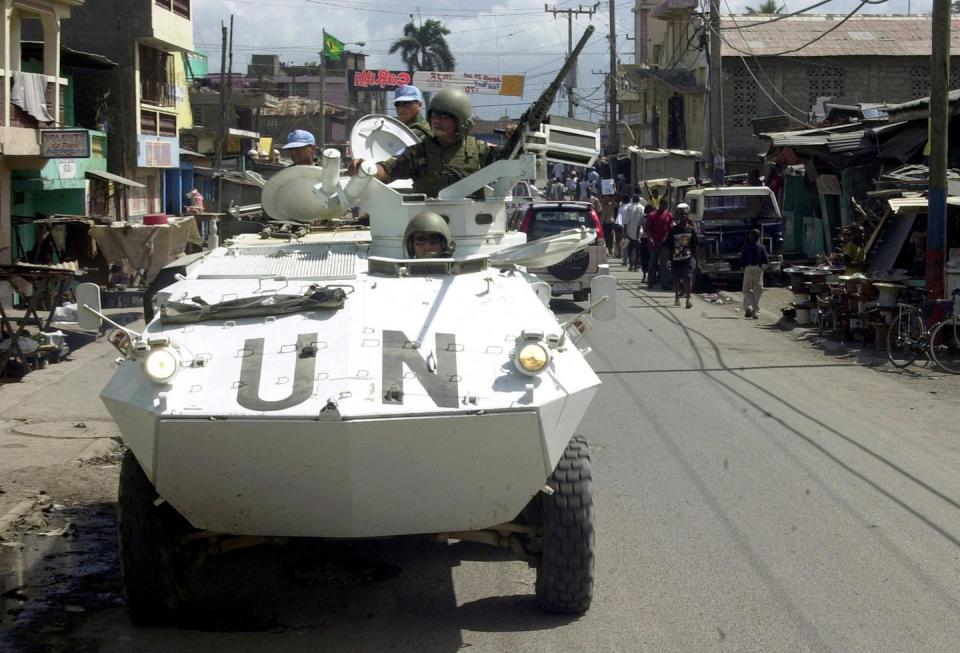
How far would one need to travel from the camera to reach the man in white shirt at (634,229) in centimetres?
2822

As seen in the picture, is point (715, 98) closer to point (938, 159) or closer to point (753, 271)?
point (753, 271)

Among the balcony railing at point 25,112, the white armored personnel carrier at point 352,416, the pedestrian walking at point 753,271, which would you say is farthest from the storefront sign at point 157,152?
the white armored personnel carrier at point 352,416

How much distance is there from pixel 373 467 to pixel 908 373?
33.1 ft

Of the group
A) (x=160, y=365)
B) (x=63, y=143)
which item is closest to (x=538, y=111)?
(x=160, y=365)

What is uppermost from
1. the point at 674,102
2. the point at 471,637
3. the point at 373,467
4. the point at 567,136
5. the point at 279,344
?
the point at 674,102

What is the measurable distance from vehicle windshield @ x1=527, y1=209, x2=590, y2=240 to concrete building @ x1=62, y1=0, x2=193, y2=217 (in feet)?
41.6

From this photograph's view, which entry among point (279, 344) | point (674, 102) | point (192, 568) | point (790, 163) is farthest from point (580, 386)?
point (674, 102)

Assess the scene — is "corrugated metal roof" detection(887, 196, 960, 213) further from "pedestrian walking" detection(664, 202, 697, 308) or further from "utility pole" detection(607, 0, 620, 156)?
"utility pole" detection(607, 0, 620, 156)

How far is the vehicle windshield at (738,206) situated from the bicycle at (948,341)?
31.3ft

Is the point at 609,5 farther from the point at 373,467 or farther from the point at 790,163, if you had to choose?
the point at 373,467

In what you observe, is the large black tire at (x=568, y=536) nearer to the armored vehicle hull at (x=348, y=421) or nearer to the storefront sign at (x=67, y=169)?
the armored vehicle hull at (x=348, y=421)

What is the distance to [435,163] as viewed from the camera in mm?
7906

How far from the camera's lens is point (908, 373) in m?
13.7

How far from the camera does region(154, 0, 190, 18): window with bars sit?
3119cm
